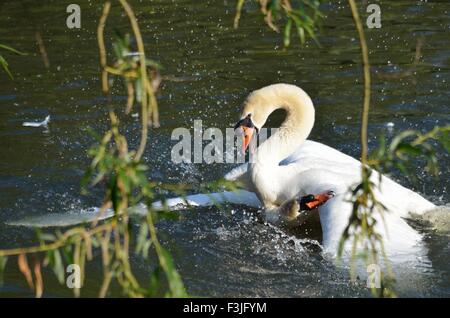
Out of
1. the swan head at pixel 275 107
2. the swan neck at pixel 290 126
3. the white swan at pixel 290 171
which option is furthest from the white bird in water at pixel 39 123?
the swan neck at pixel 290 126

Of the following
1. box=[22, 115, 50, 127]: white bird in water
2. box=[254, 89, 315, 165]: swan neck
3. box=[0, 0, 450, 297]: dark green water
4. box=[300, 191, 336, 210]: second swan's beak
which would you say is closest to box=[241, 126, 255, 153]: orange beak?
box=[254, 89, 315, 165]: swan neck

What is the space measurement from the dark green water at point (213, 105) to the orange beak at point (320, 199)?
14.9 inches

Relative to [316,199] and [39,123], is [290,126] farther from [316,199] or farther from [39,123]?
[39,123]

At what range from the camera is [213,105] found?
1020cm

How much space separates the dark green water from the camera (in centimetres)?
664

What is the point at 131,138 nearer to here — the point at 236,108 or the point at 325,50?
the point at 236,108

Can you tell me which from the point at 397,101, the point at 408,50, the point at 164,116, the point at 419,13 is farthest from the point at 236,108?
the point at 419,13

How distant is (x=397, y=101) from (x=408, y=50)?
1582 millimetres

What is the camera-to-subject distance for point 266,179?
748cm

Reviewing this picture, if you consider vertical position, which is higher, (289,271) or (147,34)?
(147,34)

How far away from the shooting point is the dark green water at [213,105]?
6637 millimetres

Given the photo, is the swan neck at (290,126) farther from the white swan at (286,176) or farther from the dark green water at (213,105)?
the dark green water at (213,105)

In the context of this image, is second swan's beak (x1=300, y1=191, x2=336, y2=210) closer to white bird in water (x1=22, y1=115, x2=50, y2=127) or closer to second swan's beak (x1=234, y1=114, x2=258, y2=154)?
second swan's beak (x1=234, y1=114, x2=258, y2=154)

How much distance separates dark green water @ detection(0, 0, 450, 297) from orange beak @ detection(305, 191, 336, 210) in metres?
0.38
